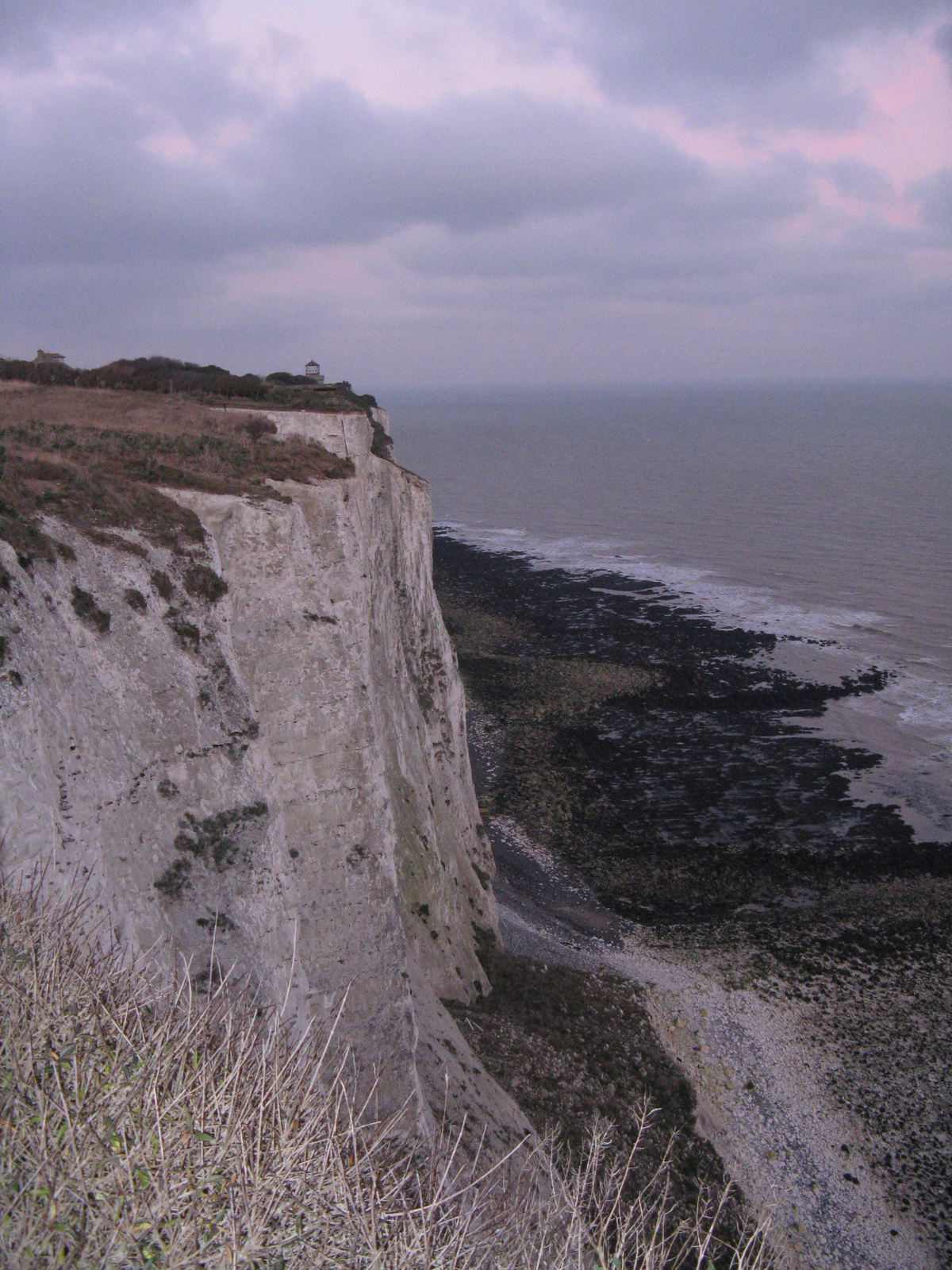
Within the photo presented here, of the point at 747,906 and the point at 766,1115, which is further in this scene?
the point at 747,906

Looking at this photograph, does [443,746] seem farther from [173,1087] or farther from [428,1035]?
[173,1087]

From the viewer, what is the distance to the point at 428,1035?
14.1 m

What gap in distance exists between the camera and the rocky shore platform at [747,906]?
18.0 metres

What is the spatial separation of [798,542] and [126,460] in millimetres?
76636

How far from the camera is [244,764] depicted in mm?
12023

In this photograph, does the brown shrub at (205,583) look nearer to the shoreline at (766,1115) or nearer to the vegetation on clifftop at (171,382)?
the vegetation on clifftop at (171,382)

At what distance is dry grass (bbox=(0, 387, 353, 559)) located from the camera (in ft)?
38.3

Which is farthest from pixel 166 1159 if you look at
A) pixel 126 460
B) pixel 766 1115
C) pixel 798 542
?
pixel 798 542

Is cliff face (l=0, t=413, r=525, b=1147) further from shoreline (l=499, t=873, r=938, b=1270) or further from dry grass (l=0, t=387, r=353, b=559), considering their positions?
shoreline (l=499, t=873, r=938, b=1270)

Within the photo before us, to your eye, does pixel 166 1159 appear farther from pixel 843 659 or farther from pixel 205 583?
pixel 843 659

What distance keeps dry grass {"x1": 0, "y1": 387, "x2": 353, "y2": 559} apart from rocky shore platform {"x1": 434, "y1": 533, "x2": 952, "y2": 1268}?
13361 mm

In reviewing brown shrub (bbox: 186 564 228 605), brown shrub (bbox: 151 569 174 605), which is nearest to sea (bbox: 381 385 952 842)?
brown shrub (bbox: 186 564 228 605)

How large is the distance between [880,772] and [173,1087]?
125 ft

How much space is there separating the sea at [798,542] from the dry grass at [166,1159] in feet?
104
